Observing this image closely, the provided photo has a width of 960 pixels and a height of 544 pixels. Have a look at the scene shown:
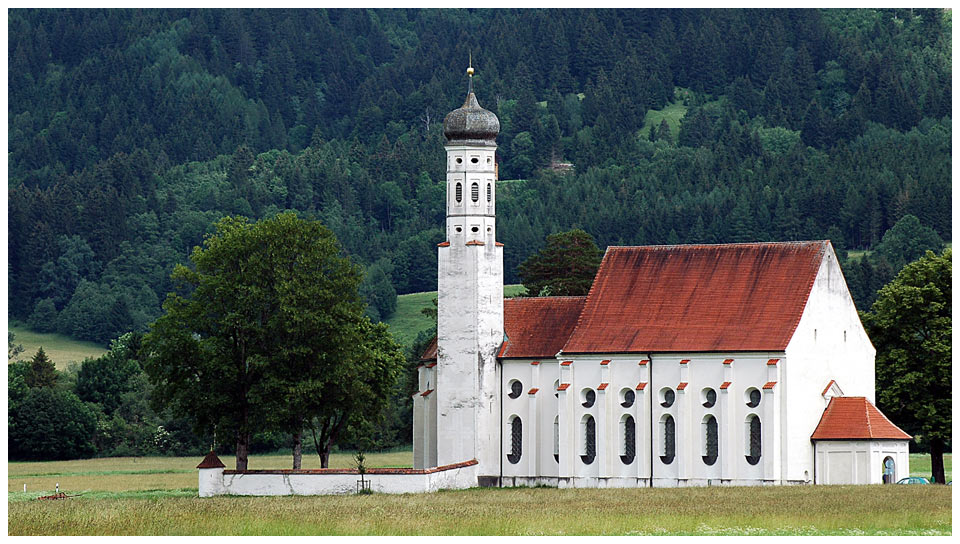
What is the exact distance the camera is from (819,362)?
7200 cm

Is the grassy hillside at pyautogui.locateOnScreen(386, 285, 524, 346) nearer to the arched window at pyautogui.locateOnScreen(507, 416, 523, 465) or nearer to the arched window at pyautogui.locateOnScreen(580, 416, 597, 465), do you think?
the arched window at pyautogui.locateOnScreen(507, 416, 523, 465)

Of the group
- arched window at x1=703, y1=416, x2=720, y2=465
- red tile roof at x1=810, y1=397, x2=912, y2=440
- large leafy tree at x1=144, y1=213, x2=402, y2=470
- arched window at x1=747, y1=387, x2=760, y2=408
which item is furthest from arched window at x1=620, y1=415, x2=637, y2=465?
large leafy tree at x1=144, y1=213, x2=402, y2=470

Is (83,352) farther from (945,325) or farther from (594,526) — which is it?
(594,526)

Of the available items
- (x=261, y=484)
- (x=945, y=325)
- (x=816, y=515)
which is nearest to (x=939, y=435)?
(x=945, y=325)

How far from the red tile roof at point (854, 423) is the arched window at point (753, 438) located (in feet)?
6.50

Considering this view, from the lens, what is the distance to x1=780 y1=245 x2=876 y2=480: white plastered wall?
2763 inches

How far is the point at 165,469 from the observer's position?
94875mm

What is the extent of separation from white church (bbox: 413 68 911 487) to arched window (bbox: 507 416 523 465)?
0.05 m

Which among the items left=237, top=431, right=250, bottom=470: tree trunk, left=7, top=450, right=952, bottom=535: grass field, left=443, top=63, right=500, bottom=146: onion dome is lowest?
left=7, top=450, right=952, bottom=535: grass field

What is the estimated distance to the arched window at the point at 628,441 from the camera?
73500mm

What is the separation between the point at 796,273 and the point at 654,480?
30.4 ft

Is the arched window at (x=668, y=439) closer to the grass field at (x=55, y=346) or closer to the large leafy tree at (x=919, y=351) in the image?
the large leafy tree at (x=919, y=351)

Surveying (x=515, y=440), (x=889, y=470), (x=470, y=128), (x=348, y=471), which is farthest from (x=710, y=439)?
(x=470, y=128)

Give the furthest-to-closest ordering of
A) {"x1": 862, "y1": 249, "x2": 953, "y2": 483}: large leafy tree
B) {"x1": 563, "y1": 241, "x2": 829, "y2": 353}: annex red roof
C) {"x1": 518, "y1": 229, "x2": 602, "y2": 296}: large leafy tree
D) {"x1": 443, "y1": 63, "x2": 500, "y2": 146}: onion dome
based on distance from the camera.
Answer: {"x1": 518, "y1": 229, "x2": 602, "y2": 296}: large leafy tree
{"x1": 443, "y1": 63, "x2": 500, "y2": 146}: onion dome
{"x1": 862, "y1": 249, "x2": 953, "y2": 483}: large leafy tree
{"x1": 563, "y1": 241, "x2": 829, "y2": 353}: annex red roof
